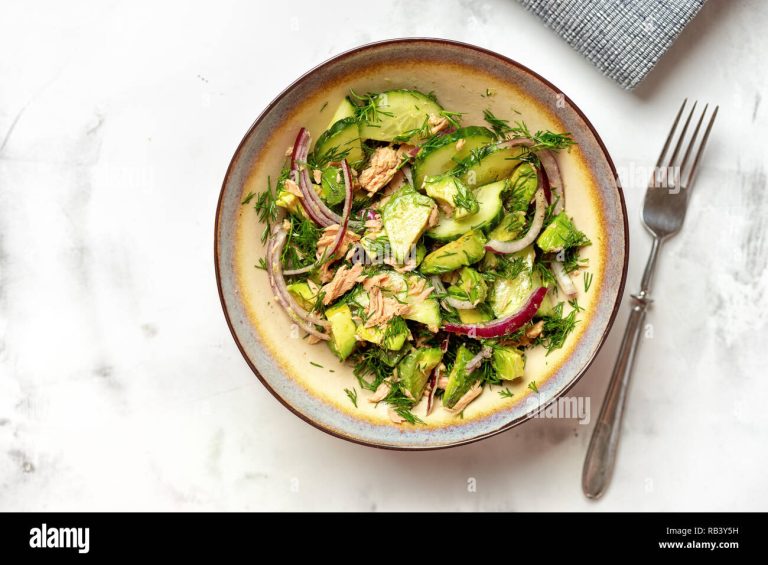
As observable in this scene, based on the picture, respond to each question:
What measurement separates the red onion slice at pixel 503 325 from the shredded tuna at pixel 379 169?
0.47m

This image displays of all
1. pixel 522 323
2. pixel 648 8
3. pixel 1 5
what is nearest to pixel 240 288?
pixel 522 323

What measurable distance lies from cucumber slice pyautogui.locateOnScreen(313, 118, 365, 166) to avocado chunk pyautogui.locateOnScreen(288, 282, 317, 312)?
38cm

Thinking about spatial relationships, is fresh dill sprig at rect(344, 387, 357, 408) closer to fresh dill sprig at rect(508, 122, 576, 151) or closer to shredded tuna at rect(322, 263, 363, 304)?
shredded tuna at rect(322, 263, 363, 304)

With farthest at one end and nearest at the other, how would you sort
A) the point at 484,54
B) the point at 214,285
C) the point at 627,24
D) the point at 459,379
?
1. the point at 214,285
2. the point at 627,24
3. the point at 459,379
4. the point at 484,54

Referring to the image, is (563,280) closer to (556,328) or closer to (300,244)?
(556,328)

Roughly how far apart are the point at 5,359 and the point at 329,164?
1368 millimetres

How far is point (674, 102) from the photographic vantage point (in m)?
2.26

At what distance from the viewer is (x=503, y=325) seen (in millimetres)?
1958

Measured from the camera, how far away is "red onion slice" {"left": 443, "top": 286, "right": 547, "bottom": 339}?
6.43 feet

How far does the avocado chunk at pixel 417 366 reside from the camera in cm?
199

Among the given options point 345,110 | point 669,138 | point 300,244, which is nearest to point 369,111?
point 345,110

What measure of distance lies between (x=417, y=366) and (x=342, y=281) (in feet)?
1.11

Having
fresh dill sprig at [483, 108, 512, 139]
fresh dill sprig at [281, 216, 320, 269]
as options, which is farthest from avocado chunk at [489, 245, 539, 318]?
fresh dill sprig at [281, 216, 320, 269]

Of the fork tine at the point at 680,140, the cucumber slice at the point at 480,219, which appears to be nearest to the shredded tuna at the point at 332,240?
the cucumber slice at the point at 480,219
